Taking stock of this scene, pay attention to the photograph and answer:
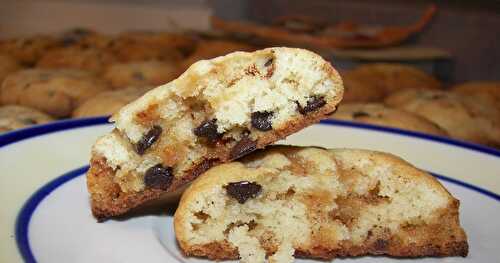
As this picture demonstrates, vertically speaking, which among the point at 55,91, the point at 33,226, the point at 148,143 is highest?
the point at 148,143

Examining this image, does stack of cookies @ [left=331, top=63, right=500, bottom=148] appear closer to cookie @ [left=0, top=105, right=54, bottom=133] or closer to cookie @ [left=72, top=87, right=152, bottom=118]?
cookie @ [left=72, top=87, right=152, bottom=118]

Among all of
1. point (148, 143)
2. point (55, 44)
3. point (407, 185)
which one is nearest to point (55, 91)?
point (55, 44)

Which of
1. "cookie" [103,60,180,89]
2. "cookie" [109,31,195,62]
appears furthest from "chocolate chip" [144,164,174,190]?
"cookie" [109,31,195,62]

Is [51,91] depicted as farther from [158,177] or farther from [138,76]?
[158,177]

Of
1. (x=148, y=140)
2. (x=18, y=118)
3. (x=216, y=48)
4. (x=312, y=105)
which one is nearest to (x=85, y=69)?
(x=216, y=48)

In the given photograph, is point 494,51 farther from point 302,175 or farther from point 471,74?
point 302,175
